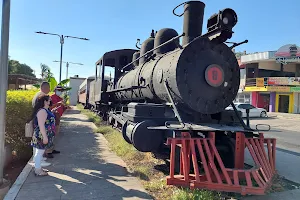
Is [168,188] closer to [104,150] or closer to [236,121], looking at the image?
[236,121]

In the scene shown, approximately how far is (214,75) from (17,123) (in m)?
4.51

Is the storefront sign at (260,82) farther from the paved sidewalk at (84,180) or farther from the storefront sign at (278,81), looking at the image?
the paved sidewalk at (84,180)

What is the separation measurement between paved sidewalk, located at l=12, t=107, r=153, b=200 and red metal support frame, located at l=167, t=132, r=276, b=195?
26.4 inches

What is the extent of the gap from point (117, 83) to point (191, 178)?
5799 mm

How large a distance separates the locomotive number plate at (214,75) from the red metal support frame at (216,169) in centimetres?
110

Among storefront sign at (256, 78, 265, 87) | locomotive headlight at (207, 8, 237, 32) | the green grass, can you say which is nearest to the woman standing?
the green grass

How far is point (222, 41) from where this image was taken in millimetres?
4922

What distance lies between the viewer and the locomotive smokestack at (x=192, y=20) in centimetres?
520

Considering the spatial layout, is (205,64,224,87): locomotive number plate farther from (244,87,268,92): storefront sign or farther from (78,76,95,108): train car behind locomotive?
(244,87,268,92): storefront sign

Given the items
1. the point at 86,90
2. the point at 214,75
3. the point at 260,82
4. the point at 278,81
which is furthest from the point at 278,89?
the point at 214,75

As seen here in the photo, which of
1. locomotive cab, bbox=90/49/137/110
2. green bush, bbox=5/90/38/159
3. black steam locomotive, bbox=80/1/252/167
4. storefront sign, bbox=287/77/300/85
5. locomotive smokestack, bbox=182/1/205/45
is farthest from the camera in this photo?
storefront sign, bbox=287/77/300/85

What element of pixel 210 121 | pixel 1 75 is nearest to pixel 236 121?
pixel 210 121

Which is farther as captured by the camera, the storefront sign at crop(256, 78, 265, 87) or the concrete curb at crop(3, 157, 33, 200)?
the storefront sign at crop(256, 78, 265, 87)

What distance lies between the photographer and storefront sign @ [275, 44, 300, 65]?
98.0 feet
